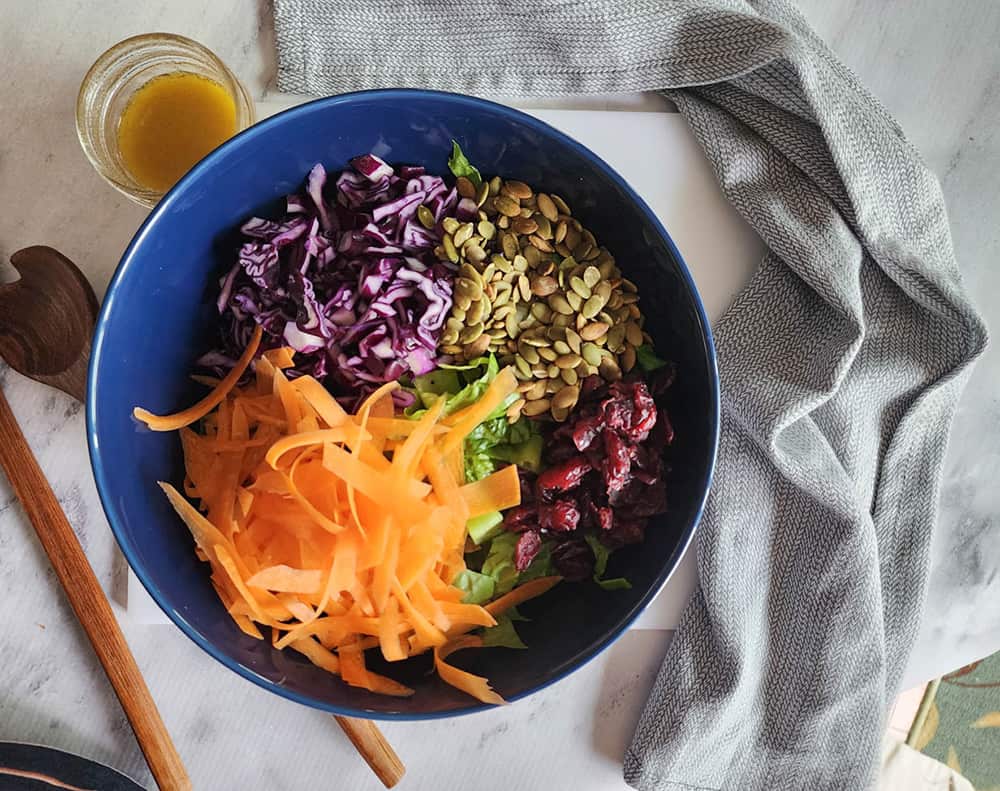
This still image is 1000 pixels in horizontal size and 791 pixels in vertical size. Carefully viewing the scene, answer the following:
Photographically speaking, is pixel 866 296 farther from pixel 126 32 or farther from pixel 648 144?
pixel 126 32

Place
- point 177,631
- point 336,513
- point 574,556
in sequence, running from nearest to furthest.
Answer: point 336,513 < point 574,556 < point 177,631

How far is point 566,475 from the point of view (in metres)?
0.98

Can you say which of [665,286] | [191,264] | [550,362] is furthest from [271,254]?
[665,286]

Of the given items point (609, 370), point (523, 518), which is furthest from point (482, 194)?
point (523, 518)

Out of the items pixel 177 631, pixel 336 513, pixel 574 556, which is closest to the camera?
pixel 336 513

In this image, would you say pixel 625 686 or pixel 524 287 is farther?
pixel 625 686

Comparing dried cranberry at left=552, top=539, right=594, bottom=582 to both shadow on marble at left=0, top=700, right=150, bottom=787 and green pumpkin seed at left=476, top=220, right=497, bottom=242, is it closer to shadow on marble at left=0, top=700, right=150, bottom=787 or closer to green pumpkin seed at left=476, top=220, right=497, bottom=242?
green pumpkin seed at left=476, top=220, right=497, bottom=242

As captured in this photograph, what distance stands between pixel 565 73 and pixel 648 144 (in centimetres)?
14

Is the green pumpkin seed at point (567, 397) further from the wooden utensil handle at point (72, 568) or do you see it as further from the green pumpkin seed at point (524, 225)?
the wooden utensil handle at point (72, 568)

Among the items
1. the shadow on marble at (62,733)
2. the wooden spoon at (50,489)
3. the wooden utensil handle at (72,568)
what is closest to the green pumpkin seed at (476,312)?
the wooden spoon at (50,489)

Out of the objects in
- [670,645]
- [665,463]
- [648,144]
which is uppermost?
Answer: [648,144]

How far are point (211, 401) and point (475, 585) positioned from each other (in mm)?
368

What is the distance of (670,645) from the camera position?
45.1 inches

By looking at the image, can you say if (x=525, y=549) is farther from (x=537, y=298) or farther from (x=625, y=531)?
(x=537, y=298)
